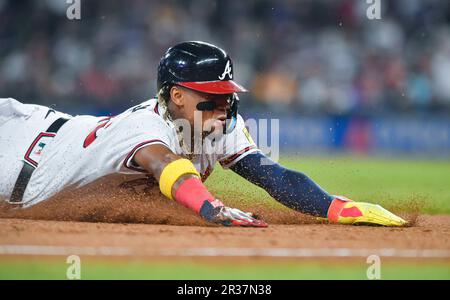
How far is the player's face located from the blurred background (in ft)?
34.7

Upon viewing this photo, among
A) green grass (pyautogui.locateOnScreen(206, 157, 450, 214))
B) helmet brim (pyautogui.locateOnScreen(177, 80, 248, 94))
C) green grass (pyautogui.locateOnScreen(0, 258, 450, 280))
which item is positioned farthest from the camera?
green grass (pyautogui.locateOnScreen(206, 157, 450, 214))

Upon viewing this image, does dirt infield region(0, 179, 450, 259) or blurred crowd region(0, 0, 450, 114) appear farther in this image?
blurred crowd region(0, 0, 450, 114)

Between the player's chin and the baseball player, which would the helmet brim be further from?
the player's chin

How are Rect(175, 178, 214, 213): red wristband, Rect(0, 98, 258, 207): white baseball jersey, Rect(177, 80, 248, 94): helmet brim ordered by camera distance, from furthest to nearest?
Rect(177, 80, 248, 94): helmet brim, Rect(0, 98, 258, 207): white baseball jersey, Rect(175, 178, 214, 213): red wristband

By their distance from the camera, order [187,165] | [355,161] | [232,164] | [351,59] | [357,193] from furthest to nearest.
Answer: [351,59] < [355,161] < [357,193] < [232,164] < [187,165]

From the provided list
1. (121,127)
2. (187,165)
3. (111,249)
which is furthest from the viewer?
(121,127)

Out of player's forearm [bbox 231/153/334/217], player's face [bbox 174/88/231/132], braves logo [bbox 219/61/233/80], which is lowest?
player's forearm [bbox 231/153/334/217]

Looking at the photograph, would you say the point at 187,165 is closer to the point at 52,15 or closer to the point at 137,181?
the point at 137,181

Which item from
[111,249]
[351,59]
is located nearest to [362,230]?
[111,249]

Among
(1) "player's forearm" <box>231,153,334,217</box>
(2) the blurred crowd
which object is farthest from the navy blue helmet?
(2) the blurred crowd

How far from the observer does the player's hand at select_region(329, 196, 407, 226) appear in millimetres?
5691

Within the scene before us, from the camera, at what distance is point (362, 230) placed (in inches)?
216

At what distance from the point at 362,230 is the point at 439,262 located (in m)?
0.94

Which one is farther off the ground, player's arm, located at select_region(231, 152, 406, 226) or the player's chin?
the player's chin
